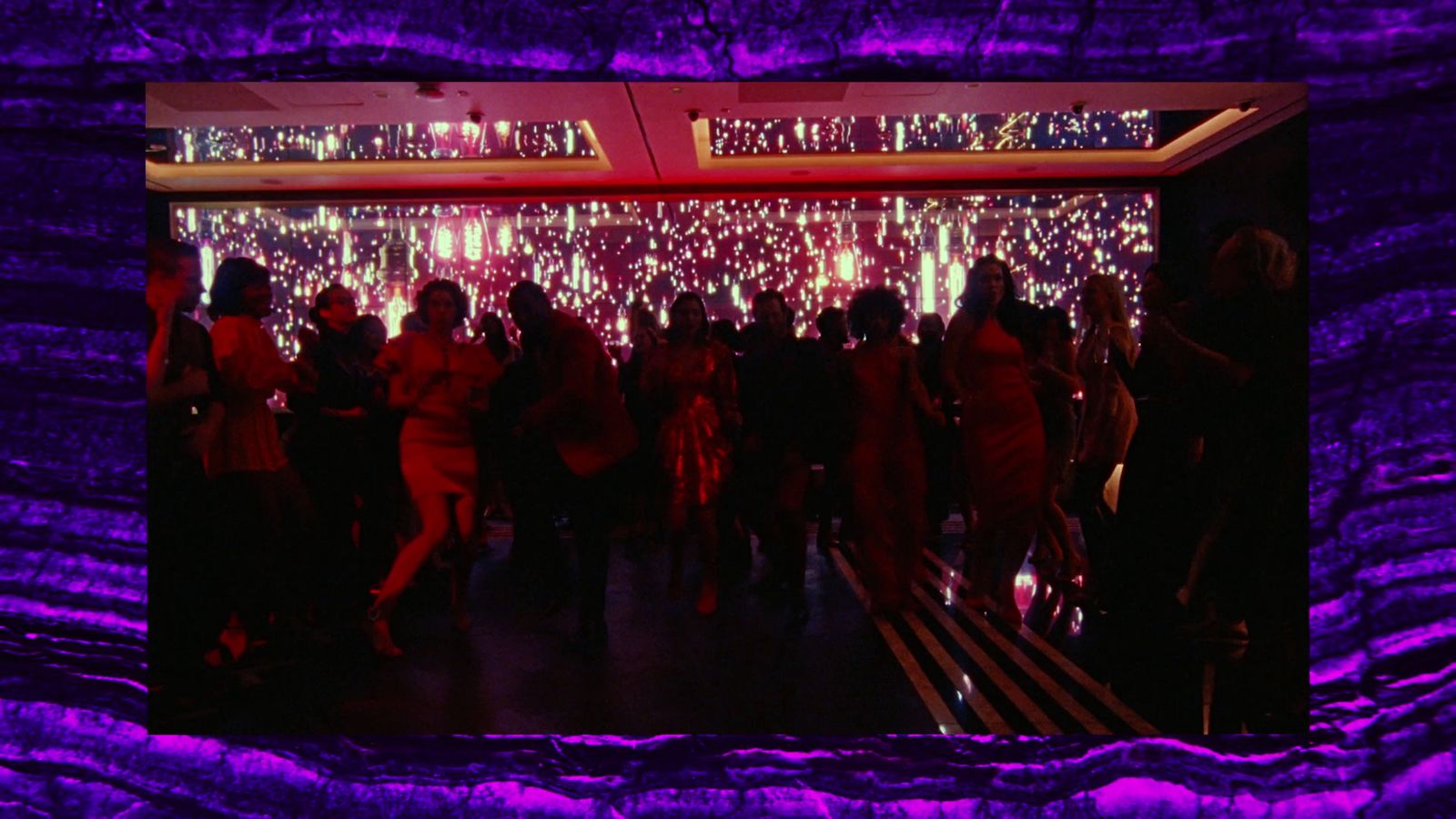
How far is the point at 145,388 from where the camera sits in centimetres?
276

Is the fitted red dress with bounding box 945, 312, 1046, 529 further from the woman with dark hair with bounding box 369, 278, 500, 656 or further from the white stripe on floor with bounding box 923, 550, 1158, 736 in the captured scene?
the woman with dark hair with bounding box 369, 278, 500, 656

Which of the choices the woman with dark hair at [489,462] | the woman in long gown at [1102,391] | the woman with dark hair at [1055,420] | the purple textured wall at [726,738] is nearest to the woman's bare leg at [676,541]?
the purple textured wall at [726,738]

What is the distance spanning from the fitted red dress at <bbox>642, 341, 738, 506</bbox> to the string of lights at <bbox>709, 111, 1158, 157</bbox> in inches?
28.9

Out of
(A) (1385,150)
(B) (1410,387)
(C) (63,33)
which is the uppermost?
(C) (63,33)

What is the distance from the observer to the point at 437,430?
3.05m

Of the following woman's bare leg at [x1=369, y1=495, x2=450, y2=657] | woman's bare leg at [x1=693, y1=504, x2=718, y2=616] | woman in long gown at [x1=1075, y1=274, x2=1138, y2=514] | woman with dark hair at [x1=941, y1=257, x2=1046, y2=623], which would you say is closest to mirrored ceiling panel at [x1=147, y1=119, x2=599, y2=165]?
woman's bare leg at [x1=369, y1=495, x2=450, y2=657]

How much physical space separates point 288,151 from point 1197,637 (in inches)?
135

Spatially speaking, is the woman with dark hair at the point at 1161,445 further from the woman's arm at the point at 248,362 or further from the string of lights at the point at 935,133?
the woman's arm at the point at 248,362

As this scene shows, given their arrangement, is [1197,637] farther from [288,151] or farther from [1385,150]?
[288,151]

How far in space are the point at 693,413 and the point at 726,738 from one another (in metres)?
1.06

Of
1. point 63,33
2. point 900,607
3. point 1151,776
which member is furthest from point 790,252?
point 63,33

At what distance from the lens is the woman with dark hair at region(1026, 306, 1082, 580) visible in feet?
9.75

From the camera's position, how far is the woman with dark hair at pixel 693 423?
116 inches

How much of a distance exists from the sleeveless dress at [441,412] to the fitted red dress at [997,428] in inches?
64.8
